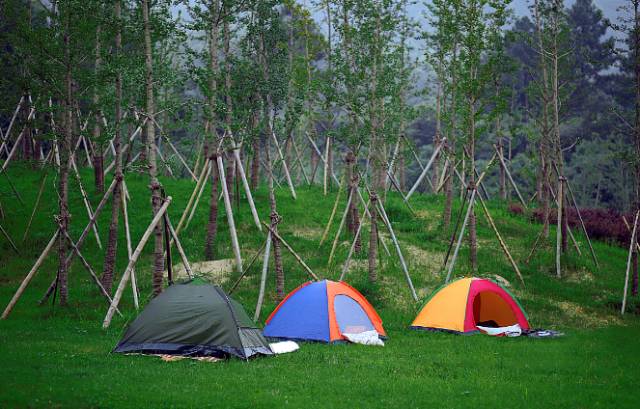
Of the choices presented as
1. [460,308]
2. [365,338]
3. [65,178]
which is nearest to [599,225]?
[460,308]

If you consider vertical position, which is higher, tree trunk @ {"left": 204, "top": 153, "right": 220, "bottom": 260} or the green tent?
tree trunk @ {"left": 204, "top": 153, "right": 220, "bottom": 260}

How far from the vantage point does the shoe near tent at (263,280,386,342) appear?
19.3m

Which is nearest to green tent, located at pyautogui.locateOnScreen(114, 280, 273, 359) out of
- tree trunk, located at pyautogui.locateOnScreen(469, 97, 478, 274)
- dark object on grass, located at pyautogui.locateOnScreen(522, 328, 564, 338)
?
dark object on grass, located at pyautogui.locateOnScreen(522, 328, 564, 338)

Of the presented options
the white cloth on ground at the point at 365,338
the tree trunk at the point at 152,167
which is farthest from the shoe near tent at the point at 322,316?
the tree trunk at the point at 152,167

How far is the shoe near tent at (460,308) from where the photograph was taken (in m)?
21.0

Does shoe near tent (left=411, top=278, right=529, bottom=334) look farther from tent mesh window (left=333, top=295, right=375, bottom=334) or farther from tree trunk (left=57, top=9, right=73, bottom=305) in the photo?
tree trunk (left=57, top=9, right=73, bottom=305)

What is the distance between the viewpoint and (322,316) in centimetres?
1952

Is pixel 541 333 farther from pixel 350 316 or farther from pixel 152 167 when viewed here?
pixel 152 167

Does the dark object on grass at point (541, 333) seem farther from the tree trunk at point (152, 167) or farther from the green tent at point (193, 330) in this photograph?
the tree trunk at point (152, 167)

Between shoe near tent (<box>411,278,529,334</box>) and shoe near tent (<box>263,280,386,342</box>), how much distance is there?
1.83m

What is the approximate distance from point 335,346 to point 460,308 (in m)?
4.53

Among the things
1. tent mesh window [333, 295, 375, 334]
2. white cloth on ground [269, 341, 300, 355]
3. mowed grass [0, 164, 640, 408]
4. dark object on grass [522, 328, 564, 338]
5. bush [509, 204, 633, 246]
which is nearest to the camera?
mowed grass [0, 164, 640, 408]

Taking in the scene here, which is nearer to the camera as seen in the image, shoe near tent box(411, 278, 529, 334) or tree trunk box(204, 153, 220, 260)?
shoe near tent box(411, 278, 529, 334)

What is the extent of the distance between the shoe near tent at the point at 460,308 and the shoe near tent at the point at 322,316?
183cm
